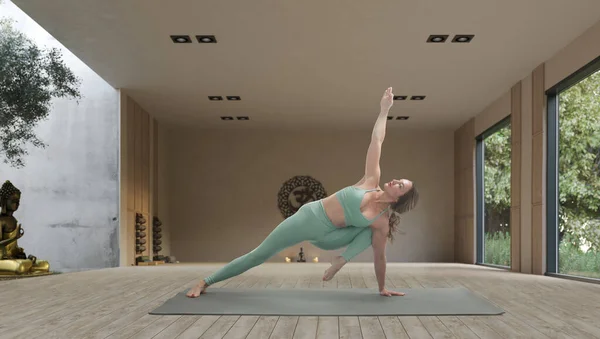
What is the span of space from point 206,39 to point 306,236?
12.4ft

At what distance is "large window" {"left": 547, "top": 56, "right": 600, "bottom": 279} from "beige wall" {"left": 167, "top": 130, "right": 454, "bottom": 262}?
5.52 metres

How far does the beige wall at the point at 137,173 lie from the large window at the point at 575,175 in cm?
602

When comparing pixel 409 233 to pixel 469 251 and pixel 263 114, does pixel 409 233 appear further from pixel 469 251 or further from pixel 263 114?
pixel 263 114

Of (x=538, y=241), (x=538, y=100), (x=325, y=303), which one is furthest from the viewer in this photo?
(x=538, y=100)

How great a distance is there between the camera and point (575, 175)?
7.25 meters

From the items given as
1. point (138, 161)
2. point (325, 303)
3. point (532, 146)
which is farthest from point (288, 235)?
point (138, 161)

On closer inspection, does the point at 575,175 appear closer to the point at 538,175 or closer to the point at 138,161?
the point at 538,175

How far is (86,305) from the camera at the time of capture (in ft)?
14.1

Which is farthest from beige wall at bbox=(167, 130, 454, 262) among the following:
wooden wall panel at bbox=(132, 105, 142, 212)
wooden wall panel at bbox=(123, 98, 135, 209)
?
wooden wall panel at bbox=(123, 98, 135, 209)

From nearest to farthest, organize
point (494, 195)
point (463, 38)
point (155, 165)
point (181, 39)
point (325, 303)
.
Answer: point (325, 303) → point (463, 38) → point (181, 39) → point (494, 195) → point (155, 165)

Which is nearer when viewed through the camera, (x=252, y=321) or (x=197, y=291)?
(x=252, y=321)

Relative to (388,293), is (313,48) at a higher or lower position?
higher

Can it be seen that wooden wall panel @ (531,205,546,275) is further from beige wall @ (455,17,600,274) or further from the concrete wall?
the concrete wall

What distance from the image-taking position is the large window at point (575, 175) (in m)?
6.77
